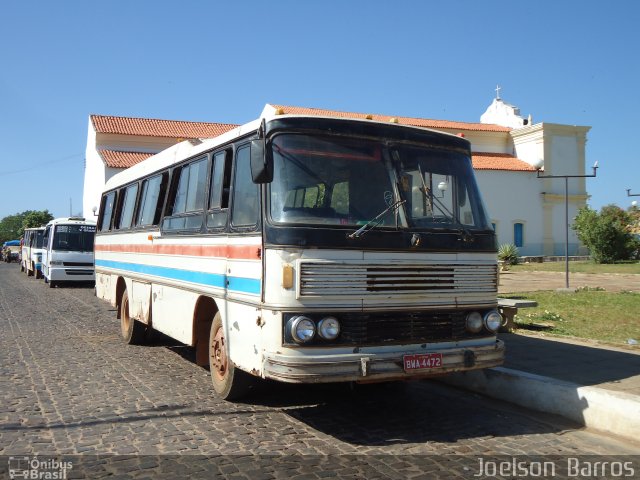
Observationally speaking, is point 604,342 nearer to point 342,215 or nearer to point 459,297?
point 459,297

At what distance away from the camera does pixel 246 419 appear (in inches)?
247

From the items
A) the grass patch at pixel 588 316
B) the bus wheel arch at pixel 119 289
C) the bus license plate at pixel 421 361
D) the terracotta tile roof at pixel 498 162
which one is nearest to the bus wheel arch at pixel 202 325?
the bus license plate at pixel 421 361

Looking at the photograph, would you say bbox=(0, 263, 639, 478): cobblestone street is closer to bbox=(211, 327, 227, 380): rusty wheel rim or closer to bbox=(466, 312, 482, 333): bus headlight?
bbox=(211, 327, 227, 380): rusty wheel rim

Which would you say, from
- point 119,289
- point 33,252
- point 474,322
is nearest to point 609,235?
point 33,252

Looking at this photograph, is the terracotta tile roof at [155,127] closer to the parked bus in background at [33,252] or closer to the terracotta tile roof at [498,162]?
the parked bus in background at [33,252]

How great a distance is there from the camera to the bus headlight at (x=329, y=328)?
543 centimetres

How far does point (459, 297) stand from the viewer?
616 cm

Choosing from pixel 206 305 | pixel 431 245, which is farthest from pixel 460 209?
pixel 206 305

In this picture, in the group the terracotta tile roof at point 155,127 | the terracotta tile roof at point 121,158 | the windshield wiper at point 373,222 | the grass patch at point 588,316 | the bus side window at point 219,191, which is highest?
the terracotta tile roof at point 155,127

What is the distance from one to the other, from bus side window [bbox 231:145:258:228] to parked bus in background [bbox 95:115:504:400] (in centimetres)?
2

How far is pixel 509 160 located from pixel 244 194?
49.1 meters

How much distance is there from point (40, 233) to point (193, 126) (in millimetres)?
21717

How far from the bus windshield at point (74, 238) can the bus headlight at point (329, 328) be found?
21.8m

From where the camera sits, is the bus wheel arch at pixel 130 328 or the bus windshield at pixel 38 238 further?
the bus windshield at pixel 38 238
